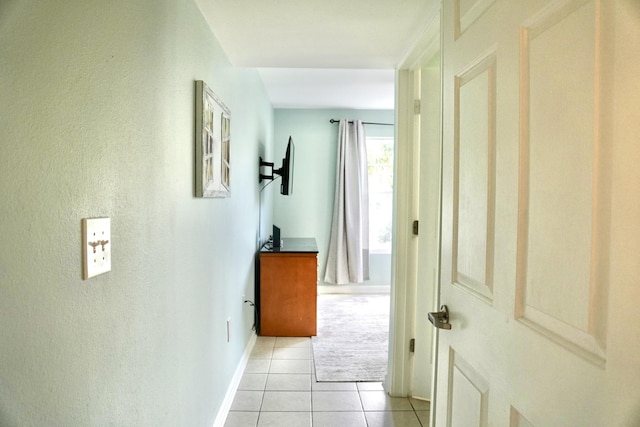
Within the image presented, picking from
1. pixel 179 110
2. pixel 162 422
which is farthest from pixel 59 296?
pixel 179 110

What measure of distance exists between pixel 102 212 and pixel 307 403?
6.27 feet

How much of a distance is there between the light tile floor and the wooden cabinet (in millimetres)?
561

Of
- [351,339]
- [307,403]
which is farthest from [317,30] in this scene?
[351,339]

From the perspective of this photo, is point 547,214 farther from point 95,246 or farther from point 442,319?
point 95,246

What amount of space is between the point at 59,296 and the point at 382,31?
1739 mm

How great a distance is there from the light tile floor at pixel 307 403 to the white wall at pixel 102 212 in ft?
1.84

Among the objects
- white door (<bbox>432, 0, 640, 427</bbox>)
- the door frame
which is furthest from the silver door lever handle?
the door frame

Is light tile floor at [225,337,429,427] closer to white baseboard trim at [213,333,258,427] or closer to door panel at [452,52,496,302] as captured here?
white baseboard trim at [213,333,258,427]

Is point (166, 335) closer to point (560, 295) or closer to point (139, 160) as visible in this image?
point (139, 160)

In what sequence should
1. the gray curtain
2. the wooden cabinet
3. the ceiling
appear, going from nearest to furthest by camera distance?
the ceiling, the wooden cabinet, the gray curtain

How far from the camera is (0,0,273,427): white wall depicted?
0.58 metres

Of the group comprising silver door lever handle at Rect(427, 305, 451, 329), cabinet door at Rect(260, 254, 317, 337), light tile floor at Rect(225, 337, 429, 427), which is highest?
silver door lever handle at Rect(427, 305, 451, 329)

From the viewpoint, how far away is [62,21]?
0.70 meters

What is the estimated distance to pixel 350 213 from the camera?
4.88 metres
